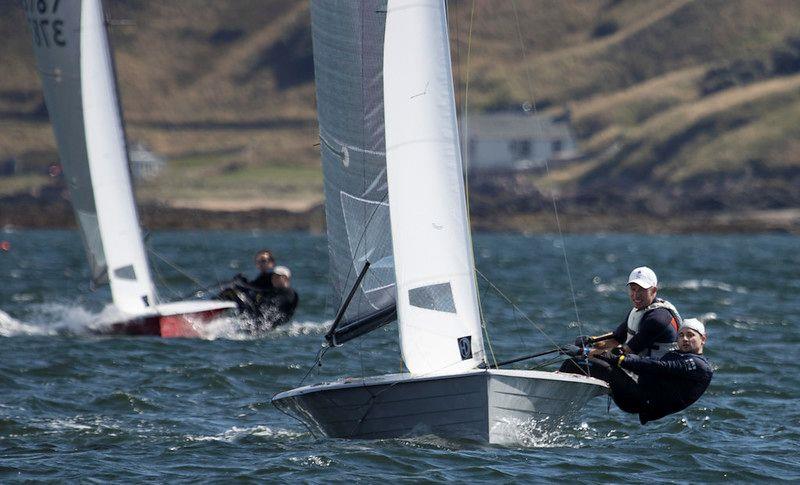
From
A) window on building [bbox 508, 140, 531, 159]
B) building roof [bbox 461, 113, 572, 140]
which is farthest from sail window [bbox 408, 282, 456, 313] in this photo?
window on building [bbox 508, 140, 531, 159]

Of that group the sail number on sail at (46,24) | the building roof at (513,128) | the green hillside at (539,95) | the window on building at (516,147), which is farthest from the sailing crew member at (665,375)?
the window on building at (516,147)

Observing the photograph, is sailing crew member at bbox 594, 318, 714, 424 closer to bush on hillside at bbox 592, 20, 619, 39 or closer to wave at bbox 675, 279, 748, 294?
wave at bbox 675, 279, 748, 294

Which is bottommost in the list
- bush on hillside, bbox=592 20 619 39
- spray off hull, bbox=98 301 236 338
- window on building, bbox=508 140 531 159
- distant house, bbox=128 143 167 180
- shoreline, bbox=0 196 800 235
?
spray off hull, bbox=98 301 236 338

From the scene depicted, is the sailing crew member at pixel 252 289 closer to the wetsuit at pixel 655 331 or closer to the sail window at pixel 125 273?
the sail window at pixel 125 273

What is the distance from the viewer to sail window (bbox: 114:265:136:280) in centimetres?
2550

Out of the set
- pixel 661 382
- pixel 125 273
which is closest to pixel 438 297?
pixel 661 382

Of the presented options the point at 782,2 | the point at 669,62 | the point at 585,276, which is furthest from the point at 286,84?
the point at 585,276

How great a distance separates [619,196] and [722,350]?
78.4 metres

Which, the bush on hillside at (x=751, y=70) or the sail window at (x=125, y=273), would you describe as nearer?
the sail window at (x=125, y=273)

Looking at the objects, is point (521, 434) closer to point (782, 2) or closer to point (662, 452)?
point (662, 452)

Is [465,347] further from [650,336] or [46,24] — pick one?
[46,24]

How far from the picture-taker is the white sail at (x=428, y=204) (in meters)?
14.1

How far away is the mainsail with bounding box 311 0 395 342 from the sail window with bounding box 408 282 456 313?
1.18 meters

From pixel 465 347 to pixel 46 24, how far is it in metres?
14.2
